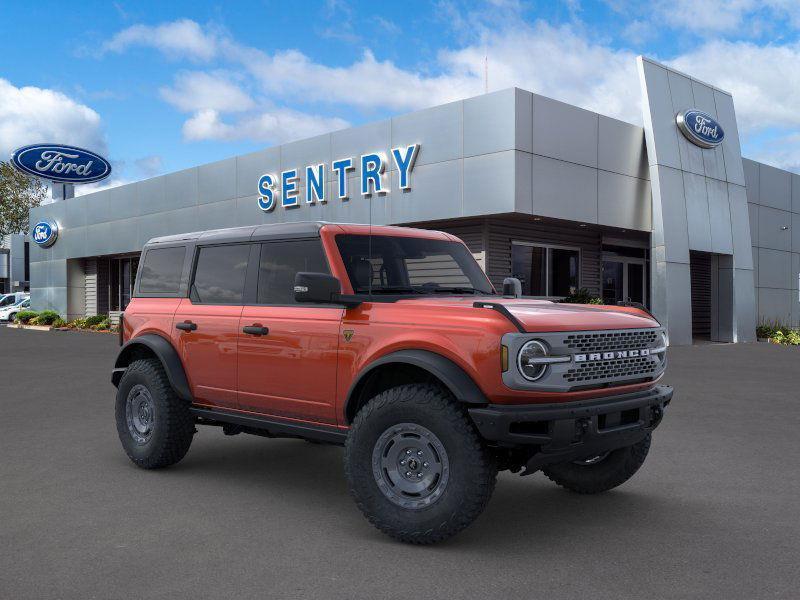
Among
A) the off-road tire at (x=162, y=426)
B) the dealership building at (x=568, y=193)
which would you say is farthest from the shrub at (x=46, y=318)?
the off-road tire at (x=162, y=426)

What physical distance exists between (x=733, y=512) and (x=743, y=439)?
9.80ft

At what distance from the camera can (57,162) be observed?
127ft

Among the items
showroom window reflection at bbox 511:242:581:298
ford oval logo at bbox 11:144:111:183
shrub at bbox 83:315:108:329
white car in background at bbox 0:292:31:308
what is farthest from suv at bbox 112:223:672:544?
white car in background at bbox 0:292:31:308

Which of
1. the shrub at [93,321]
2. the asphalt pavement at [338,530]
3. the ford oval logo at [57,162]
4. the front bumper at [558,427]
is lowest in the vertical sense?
the asphalt pavement at [338,530]

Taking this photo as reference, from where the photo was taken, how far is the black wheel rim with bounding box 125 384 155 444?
21.2 ft

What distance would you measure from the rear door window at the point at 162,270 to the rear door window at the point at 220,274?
277mm

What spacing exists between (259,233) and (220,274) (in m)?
0.53

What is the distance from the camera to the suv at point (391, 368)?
4.32 meters

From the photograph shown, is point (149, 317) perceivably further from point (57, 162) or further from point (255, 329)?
point (57, 162)

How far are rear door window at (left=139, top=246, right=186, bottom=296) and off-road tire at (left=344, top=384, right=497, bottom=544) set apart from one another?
2.68 m

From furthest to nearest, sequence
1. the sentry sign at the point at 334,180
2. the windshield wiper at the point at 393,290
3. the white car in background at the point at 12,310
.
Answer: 1. the white car in background at the point at 12,310
2. the sentry sign at the point at 334,180
3. the windshield wiper at the point at 393,290

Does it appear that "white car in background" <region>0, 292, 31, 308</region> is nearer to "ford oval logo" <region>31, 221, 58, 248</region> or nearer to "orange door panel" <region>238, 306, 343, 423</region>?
"ford oval logo" <region>31, 221, 58, 248</region>

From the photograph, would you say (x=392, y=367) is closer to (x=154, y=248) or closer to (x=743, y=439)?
(x=154, y=248)

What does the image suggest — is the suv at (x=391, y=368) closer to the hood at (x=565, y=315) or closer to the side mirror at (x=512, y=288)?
the hood at (x=565, y=315)
